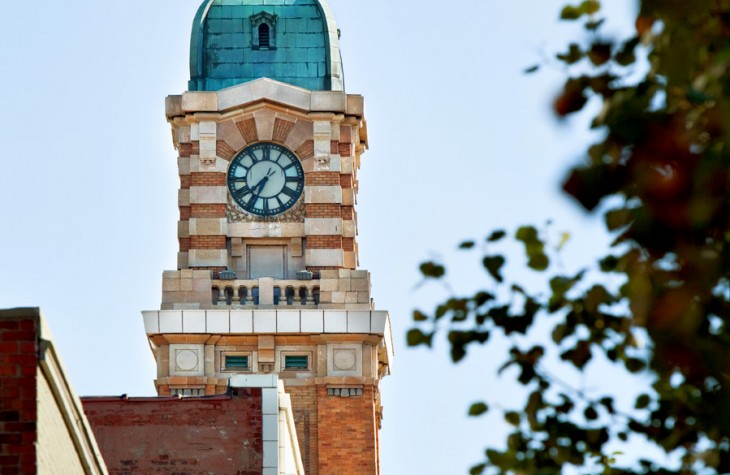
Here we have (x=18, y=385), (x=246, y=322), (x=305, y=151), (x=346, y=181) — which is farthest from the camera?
(x=346, y=181)

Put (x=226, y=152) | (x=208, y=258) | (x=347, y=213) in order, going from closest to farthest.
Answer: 1. (x=208, y=258)
2. (x=226, y=152)
3. (x=347, y=213)

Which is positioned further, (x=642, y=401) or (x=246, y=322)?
(x=246, y=322)

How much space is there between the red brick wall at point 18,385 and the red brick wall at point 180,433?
17081mm

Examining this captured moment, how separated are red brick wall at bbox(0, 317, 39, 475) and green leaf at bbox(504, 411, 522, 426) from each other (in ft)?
14.8

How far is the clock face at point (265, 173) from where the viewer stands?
5291cm

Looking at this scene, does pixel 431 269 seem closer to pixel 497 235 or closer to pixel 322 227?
pixel 497 235

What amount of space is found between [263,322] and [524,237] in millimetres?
40566

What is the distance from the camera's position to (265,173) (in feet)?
174

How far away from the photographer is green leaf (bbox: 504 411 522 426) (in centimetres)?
1235

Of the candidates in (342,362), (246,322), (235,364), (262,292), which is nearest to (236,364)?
(235,364)

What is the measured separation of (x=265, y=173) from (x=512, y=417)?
4100cm

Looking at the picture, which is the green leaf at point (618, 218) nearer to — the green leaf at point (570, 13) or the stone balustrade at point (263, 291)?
the green leaf at point (570, 13)

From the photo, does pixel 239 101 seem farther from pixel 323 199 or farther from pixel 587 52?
pixel 587 52

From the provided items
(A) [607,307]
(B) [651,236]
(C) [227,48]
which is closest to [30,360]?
(A) [607,307]
